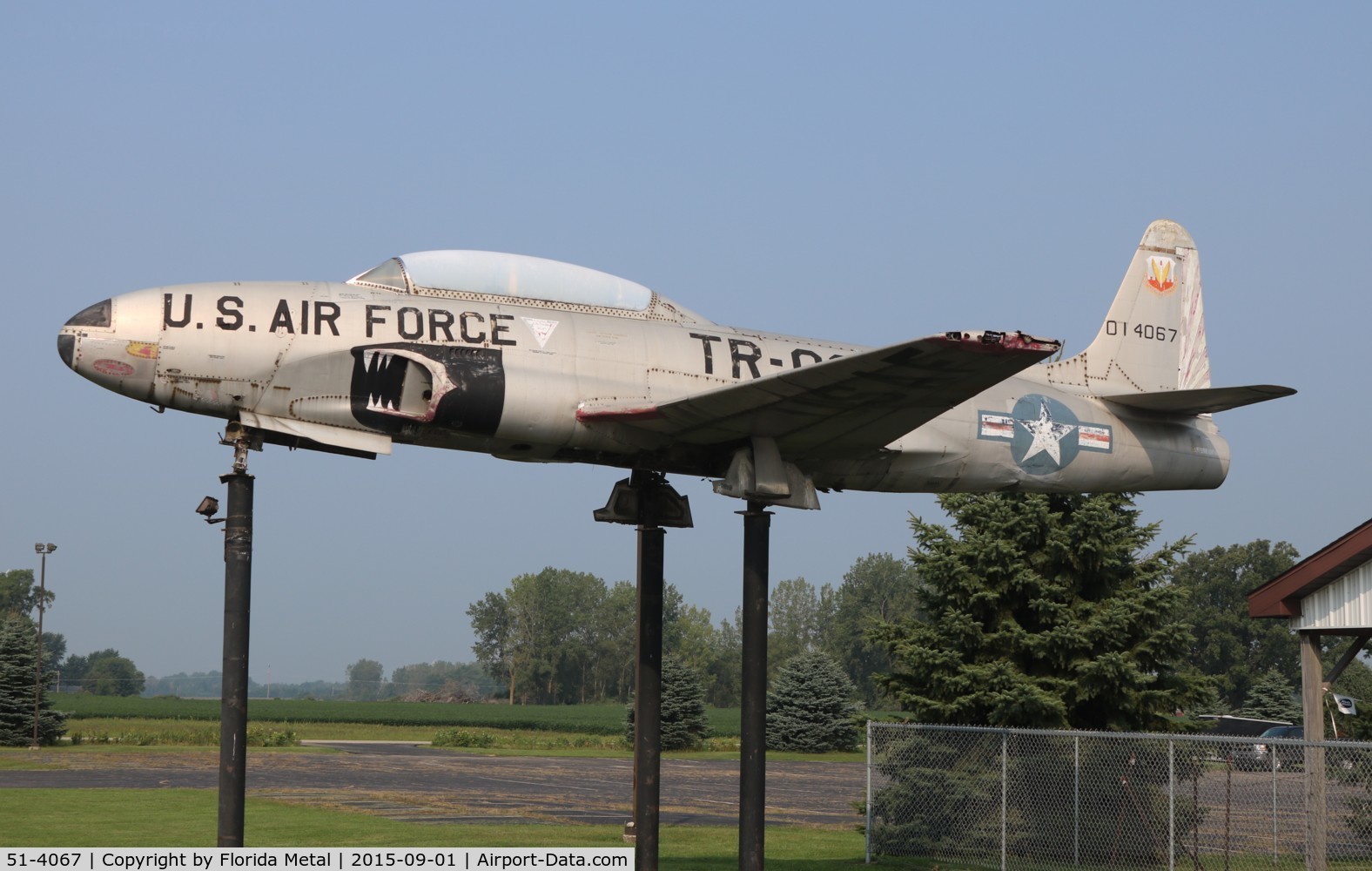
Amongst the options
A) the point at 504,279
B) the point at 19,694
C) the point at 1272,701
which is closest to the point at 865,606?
the point at 1272,701

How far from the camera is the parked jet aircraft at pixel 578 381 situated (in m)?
10.9

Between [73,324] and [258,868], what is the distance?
455 cm

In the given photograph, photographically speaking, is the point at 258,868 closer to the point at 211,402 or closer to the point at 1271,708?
the point at 211,402

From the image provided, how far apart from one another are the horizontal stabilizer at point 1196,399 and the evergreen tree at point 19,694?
142 ft

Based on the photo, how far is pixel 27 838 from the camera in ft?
64.8

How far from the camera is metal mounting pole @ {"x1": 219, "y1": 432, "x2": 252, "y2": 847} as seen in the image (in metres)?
10.5

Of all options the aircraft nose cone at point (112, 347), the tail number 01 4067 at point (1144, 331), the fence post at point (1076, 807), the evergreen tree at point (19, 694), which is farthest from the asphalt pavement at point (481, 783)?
the aircraft nose cone at point (112, 347)

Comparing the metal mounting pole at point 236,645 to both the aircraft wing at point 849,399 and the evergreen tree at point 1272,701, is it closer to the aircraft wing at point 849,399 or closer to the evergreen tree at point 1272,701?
the aircraft wing at point 849,399

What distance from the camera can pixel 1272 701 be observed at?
63812 millimetres

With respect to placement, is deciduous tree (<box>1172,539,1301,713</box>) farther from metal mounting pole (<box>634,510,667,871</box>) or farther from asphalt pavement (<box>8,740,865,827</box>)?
metal mounting pole (<box>634,510,667,871</box>)

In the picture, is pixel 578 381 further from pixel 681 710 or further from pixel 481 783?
pixel 681 710

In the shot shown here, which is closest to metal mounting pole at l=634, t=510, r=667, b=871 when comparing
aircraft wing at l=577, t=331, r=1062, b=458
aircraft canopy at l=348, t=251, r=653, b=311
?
aircraft wing at l=577, t=331, r=1062, b=458

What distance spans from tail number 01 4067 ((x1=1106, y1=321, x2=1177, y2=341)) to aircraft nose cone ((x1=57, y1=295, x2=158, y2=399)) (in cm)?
1041

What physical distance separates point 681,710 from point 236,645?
4426 cm
